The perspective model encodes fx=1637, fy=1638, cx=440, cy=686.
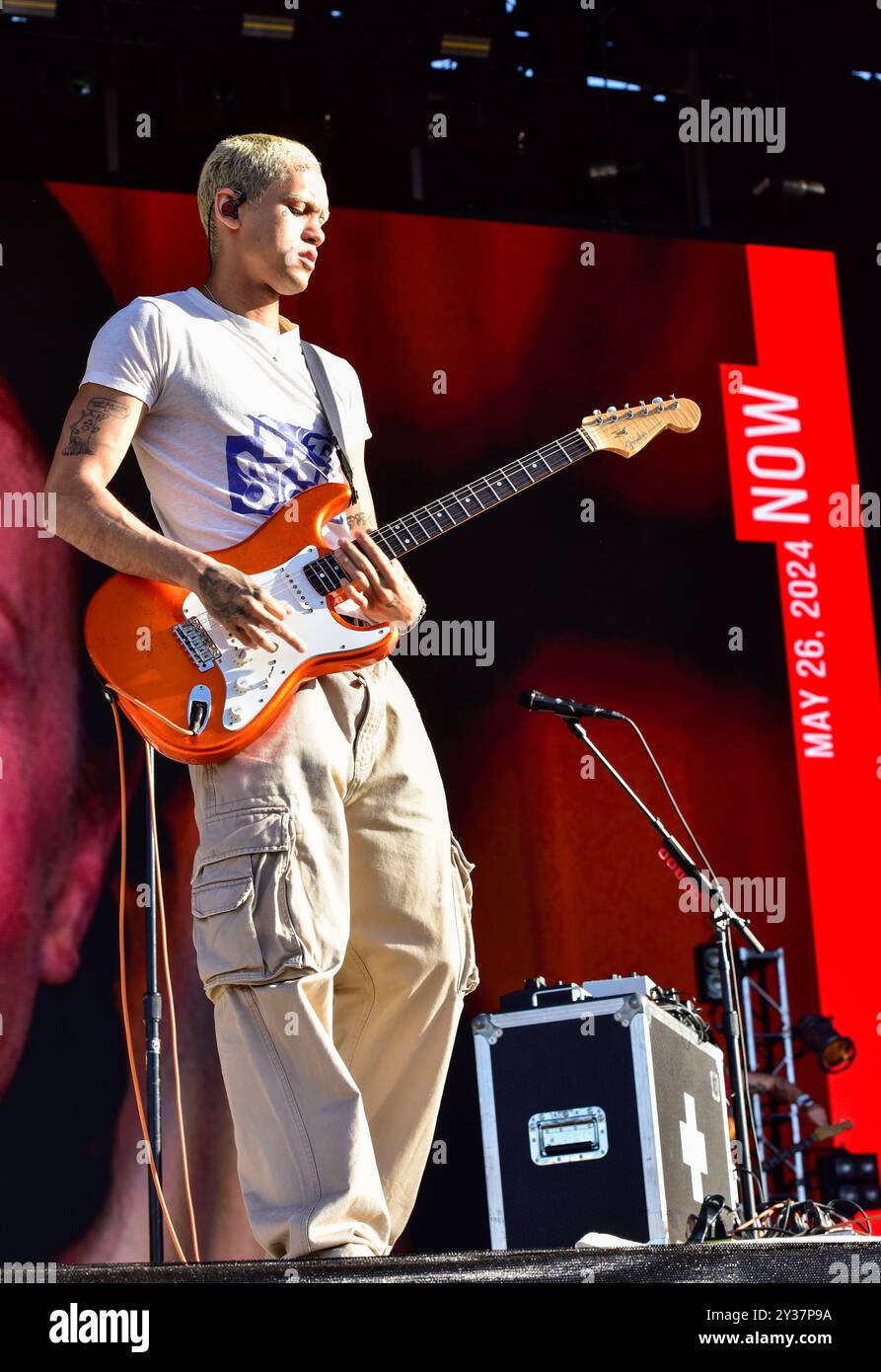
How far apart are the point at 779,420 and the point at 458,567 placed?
157cm

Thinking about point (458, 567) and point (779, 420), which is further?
point (779, 420)

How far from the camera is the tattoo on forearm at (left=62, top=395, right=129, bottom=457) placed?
8.17ft

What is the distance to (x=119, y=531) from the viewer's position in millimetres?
2428

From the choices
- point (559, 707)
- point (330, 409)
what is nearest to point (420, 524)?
point (330, 409)

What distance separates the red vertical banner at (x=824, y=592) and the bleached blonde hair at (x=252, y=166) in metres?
4.26

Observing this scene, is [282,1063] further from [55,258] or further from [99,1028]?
[55,258]

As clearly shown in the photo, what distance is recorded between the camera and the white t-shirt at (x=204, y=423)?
2.54 m

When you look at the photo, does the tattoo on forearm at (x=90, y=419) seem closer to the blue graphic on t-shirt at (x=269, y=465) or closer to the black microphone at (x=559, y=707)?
the blue graphic on t-shirt at (x=269, y=465)

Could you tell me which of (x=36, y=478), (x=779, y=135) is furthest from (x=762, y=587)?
(x=36, y=478)
